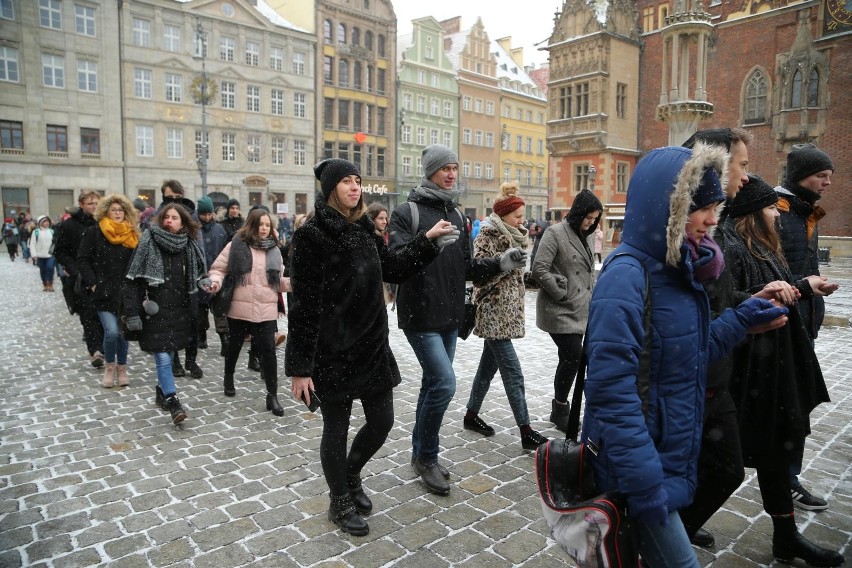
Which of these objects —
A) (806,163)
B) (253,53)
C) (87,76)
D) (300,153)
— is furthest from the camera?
(300,153)

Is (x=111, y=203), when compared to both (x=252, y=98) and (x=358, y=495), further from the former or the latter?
(x=252, y=98)

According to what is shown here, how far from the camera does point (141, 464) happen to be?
15.2 feet

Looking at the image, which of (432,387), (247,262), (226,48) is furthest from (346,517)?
(226,48)

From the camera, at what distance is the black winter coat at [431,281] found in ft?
13.4

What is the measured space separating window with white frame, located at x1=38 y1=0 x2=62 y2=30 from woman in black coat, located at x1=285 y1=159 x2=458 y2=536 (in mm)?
42052

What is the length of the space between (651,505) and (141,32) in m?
44.7

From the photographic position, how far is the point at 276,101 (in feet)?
146

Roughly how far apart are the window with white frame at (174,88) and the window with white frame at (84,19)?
484 cm

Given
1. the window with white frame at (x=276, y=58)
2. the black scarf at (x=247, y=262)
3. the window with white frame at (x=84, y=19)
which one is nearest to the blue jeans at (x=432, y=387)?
the black scarf at (x=247, y=262)

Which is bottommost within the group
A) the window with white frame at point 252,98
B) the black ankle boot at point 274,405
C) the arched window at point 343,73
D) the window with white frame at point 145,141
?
the black ankle boot at point 274,405

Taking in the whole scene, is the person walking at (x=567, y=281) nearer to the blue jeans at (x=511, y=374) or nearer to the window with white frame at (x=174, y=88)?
the blue jeans at (x=511, y=374)

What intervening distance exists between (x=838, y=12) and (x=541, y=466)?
107 ft

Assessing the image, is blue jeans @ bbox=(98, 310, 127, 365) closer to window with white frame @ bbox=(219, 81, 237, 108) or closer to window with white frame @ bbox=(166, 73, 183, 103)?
window with white frame @ bbox=(166, 73, 183, 103)

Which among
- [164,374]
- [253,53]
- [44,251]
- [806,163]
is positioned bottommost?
[164,374]
